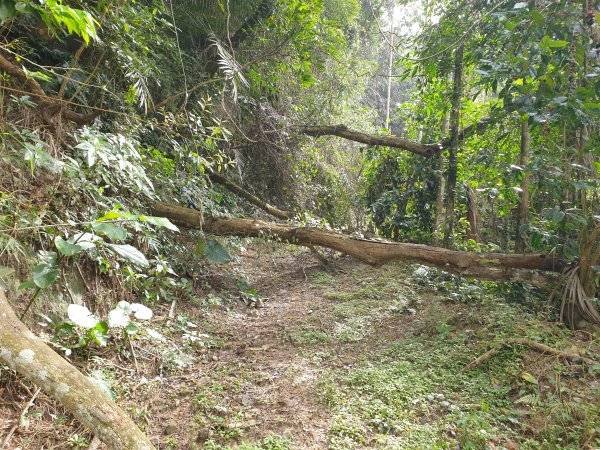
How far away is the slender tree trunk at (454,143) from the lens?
571 centimetres

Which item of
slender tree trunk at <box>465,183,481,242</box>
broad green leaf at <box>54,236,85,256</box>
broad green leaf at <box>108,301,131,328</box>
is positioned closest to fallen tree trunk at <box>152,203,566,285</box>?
broad green leaf at <box>108,301,131,328</box>

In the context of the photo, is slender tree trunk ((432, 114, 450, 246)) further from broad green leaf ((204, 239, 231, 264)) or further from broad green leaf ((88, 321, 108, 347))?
broad green leaf ((88, 321, 108, 347))

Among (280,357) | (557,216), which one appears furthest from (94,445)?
(557,216)

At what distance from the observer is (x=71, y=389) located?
1704mm

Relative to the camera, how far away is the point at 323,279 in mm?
6000

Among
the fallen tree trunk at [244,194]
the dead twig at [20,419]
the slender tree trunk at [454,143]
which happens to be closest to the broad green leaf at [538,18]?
the slender tree trunk at [454,143]

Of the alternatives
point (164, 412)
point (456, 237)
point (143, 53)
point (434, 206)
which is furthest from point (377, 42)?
point (164, 412)

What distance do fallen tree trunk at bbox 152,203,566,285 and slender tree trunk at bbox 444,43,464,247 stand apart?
1558mm

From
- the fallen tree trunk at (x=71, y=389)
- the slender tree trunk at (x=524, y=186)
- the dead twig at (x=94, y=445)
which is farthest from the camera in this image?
the slender tree trunk at (x=524, y=186)

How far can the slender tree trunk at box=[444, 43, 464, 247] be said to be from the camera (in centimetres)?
571

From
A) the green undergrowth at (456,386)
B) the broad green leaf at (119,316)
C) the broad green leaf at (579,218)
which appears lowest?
the green undergrowth at (456,386)

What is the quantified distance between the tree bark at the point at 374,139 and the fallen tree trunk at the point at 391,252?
2541 mm

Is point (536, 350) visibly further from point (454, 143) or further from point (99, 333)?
point (454, 143)

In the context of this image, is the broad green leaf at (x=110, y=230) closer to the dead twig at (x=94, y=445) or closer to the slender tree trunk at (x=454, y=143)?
the dead twig at (x=94, y=445)
